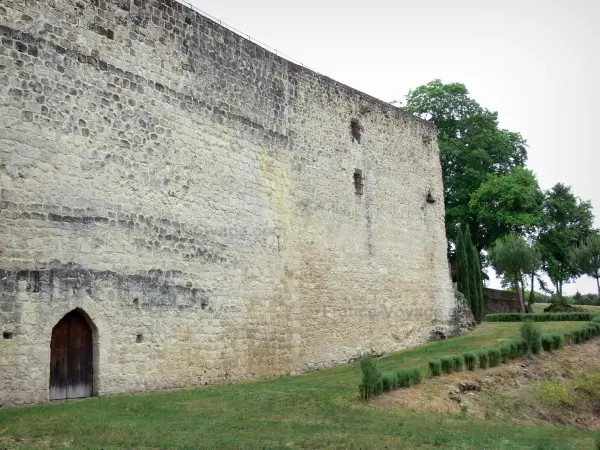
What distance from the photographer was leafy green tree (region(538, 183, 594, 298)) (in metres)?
36.4

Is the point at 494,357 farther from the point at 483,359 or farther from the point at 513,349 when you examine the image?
the point at 513,349

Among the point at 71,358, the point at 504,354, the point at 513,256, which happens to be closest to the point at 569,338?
the point at 504,354

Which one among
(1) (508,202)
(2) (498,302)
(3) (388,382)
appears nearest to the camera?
(3) (388,382)

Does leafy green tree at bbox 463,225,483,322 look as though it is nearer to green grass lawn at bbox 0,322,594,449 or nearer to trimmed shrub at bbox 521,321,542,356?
trimmed shrub at bbox 521,321,542,356

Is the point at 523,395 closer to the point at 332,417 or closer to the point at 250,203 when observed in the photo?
the point at 332,417

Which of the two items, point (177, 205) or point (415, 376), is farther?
point (177, 205)

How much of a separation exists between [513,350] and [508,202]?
17.5m

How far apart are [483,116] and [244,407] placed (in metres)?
28.7

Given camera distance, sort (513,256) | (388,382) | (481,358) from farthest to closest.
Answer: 1. (513,256)
2. (481,358)
3. (388,382)

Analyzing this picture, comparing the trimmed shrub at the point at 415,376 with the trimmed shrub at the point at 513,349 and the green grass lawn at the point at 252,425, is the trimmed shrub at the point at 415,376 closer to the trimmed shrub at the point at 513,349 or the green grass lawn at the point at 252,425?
the green grass lawn at the point at 252,425

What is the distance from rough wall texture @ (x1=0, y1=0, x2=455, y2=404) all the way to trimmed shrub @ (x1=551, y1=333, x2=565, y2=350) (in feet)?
15.7

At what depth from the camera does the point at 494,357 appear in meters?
16.2

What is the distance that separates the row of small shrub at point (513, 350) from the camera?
14.9m

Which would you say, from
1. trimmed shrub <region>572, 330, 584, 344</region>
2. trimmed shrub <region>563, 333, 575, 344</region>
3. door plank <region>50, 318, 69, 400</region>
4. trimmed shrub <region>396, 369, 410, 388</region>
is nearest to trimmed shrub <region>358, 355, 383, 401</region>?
trimmed shrub <region>396, 369, 410, 388</region>
